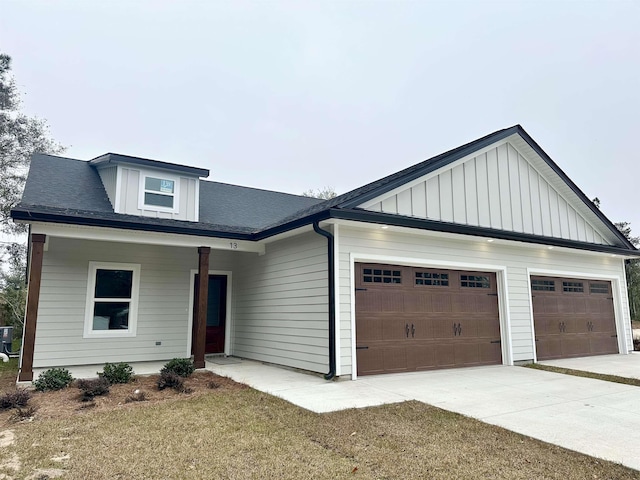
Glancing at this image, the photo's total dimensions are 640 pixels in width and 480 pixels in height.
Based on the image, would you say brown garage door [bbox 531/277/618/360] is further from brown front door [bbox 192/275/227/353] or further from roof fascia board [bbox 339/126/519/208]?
brown front door [bbox 192/275/227/353]

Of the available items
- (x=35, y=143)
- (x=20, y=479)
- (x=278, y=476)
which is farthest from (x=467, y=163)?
(x=35, y=143)

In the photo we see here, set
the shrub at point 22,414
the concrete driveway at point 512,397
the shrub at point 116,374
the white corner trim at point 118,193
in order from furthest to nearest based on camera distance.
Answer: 1. the white corner trim at point 118,193
2. the shrub at point 116,374
3. the shrub at point 22,414
4. the concrete driveway at point 512,397

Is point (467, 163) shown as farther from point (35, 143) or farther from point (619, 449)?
point (35, 143)

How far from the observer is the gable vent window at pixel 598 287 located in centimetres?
1102

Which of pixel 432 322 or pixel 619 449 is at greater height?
pixel 432 322

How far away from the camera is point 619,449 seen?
3.73m

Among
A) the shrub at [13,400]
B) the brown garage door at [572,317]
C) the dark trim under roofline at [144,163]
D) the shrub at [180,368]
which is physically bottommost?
the shrub at [13,400]

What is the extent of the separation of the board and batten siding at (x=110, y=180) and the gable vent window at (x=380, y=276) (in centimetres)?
576

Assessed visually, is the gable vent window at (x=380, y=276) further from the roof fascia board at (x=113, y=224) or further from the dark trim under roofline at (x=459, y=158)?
the roof fascia board at (x=113, y=224)

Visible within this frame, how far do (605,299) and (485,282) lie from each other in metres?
4.71

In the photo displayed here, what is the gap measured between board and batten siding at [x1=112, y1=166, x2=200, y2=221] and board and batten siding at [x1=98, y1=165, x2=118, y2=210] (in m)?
0.21

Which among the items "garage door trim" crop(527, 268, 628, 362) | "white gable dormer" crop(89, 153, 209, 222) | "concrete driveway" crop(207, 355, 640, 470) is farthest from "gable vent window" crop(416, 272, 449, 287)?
"white gable dormer" crop(89, 153, 209, 222)

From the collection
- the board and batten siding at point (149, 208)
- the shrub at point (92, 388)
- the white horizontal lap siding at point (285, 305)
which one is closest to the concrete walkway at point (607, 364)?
the white horizontal lap siding at point (285, 305)

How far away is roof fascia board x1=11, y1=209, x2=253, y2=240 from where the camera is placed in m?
6.64
